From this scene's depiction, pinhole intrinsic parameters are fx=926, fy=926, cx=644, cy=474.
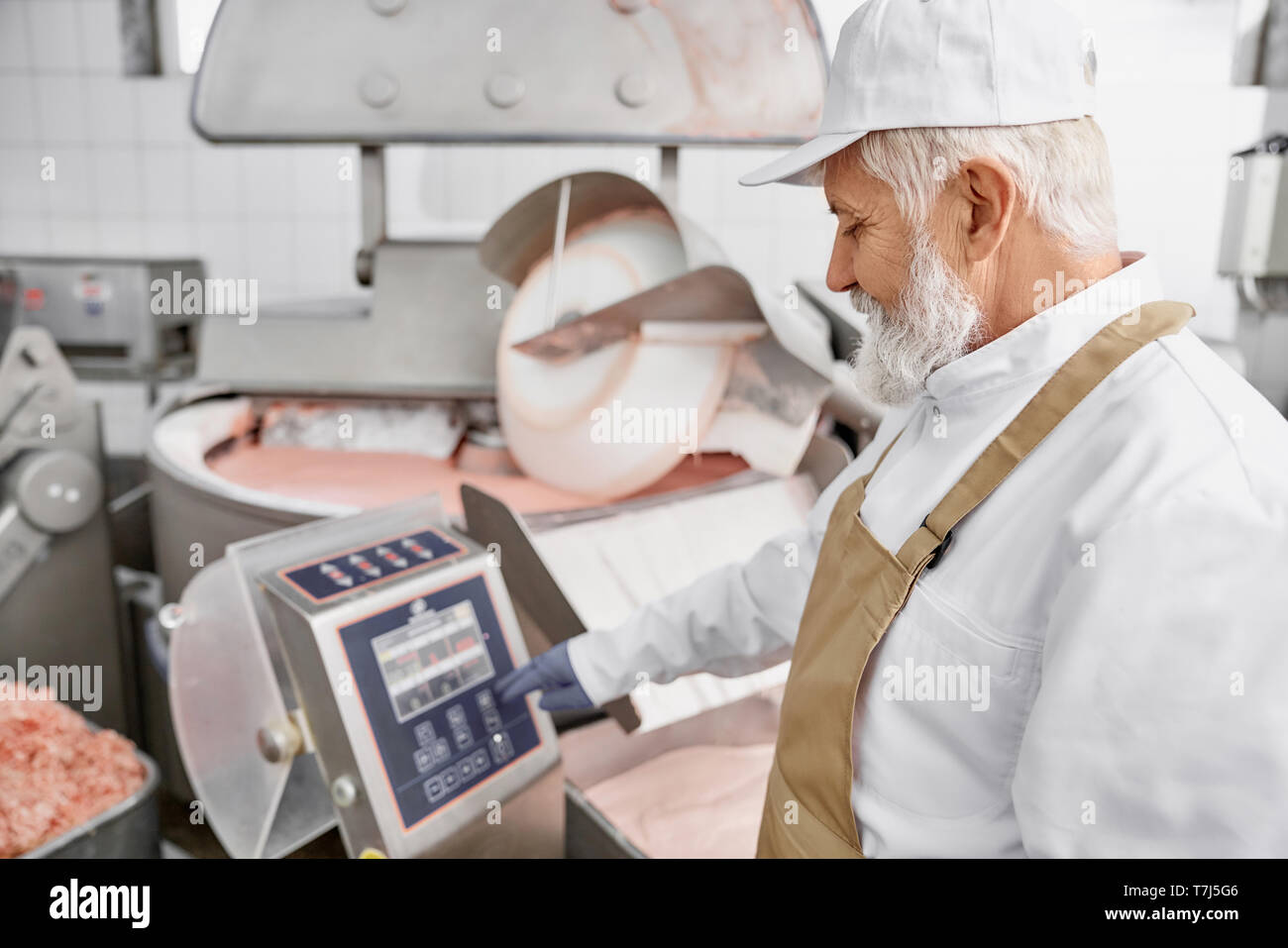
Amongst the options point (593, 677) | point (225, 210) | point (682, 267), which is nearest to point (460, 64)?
point (682, 267)

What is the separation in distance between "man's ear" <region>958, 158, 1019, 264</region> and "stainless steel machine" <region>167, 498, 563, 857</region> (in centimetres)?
70

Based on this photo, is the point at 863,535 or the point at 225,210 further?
the point at 225,210

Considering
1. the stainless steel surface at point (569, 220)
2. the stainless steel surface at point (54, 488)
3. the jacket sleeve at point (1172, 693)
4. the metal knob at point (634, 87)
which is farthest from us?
the stainless steel surface at point (54, 488)

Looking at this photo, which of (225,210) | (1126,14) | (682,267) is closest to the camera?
(682,267)

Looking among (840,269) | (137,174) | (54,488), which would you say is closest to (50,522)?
(54,488)

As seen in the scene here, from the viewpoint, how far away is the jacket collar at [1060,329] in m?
0.71

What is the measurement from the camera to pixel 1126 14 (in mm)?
2002

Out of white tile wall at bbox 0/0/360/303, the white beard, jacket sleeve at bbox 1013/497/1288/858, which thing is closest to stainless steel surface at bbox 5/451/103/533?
the white beard

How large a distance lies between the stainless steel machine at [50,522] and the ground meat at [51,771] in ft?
1.35

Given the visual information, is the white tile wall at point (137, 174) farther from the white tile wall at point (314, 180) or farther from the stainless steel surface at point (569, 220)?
the stainless steel surface at point (569, 220)

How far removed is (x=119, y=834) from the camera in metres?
1.37

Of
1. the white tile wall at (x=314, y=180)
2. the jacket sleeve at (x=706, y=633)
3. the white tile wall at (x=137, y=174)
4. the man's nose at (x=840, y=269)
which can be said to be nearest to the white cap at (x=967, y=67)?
the man's nose at (x=840, y=269)
